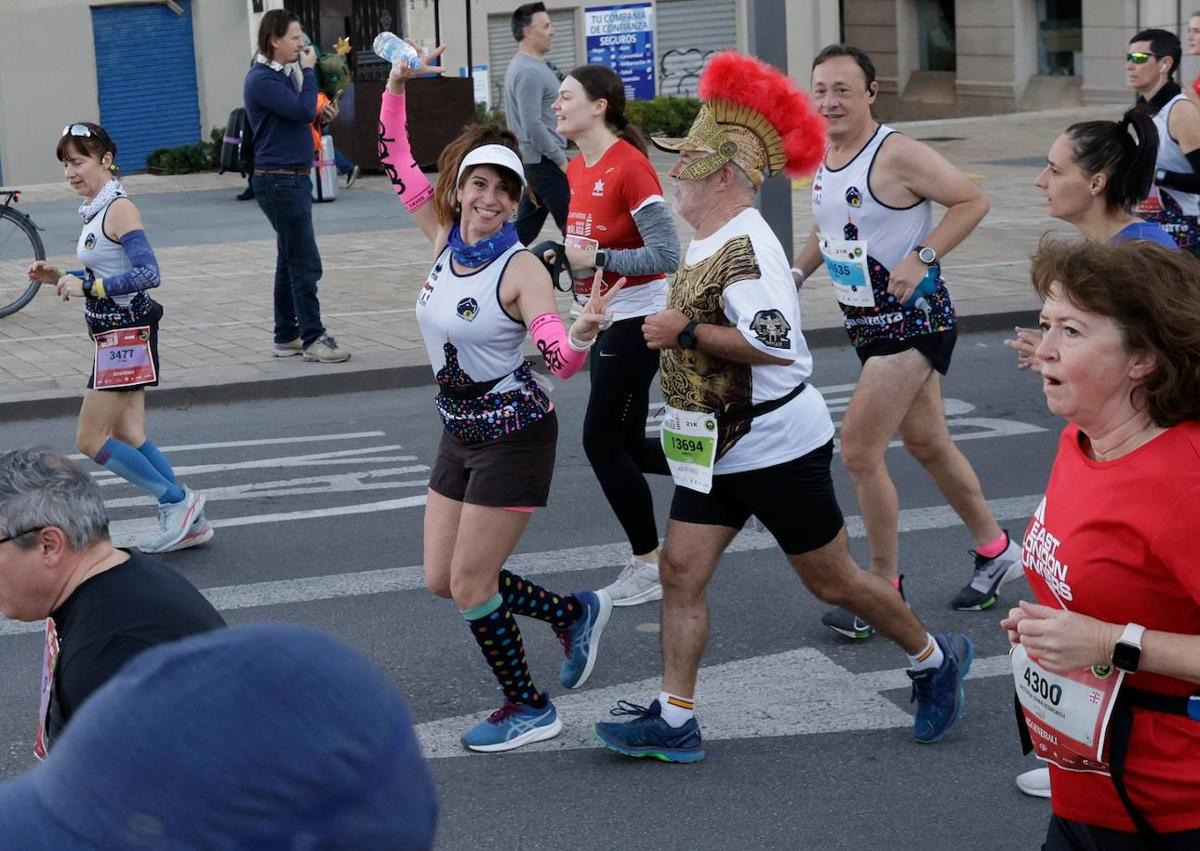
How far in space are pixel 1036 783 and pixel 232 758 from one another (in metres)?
3.77

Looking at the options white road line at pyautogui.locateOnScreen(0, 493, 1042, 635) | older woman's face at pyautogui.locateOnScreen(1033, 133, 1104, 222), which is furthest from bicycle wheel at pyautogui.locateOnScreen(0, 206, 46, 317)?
older woman's face at pyautogui.locateOnScreen(1033, 133, 1104, 222)

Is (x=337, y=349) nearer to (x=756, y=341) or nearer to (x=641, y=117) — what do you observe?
(x=756, y=341)

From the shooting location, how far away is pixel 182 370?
10812mm

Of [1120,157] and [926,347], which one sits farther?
[926,347]

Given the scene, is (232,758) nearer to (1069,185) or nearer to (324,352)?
(1069,185)

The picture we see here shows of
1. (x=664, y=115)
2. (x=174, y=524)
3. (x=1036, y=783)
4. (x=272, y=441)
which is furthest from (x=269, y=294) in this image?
(x=664, y=115)

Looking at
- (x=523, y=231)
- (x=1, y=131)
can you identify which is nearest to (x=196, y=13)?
(x=1, y=131)

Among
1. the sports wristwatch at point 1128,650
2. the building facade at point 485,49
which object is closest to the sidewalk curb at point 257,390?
the sports wristwatch at point 1128,650

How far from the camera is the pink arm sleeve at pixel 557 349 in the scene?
15.3 ft

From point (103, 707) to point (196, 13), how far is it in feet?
88.3

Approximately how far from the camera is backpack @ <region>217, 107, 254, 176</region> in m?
10.9

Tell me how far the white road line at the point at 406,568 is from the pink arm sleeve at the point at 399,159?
1.73 metres

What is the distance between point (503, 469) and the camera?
4855mm

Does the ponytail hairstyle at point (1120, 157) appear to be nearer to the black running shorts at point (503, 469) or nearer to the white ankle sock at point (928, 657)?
the white ankle sock at point (928, 657)
